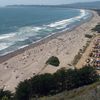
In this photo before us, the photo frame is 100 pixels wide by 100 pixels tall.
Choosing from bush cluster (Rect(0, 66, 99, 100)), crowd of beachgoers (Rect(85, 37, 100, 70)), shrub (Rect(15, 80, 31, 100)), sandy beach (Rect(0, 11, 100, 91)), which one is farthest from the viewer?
crowd of beachgoers (Rect(85, 37, 100, 70))

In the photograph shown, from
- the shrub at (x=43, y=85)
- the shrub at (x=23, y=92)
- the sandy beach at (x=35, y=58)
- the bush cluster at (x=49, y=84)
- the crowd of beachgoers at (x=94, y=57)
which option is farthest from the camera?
the crowd of beachgoers at (x=94, y=57)

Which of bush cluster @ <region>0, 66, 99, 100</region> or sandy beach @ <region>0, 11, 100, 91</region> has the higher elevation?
bush cluster @ <region>0, 66, 99, 100</region>

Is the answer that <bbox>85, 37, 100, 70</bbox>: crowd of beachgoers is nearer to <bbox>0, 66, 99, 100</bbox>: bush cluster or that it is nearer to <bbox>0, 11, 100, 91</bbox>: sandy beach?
<bbox>0, 11, 100, 91</bbox>: sandy beach

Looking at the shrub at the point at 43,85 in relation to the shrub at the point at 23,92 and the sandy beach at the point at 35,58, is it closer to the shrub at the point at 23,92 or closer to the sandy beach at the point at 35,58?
the shrub at the point at 23,92

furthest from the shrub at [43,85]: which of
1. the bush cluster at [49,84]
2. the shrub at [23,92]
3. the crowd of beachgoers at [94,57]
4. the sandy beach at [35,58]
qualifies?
the crowd of beachgoers at [94,57]

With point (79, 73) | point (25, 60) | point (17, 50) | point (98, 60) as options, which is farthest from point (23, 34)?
point (79, 73)

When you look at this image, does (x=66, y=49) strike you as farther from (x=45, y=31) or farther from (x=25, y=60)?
(x=45, y=31)

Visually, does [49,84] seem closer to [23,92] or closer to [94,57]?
[23,92]

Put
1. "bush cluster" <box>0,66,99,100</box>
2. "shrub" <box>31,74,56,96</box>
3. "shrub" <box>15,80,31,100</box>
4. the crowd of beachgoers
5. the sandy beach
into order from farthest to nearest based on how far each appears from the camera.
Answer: the crowd of beachgoers, the sandy beach, "shrub" <box>31,74,56,96</box>, "bush cluster" <box>0,66,99,100</box>, "shrub" <box>15,80,31,100</box>

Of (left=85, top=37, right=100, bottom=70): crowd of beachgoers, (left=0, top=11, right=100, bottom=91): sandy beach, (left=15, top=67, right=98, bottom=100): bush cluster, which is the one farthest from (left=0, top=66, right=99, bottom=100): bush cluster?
(left=85, top=37, right=100, bottom=70): crowd of beachgoers
